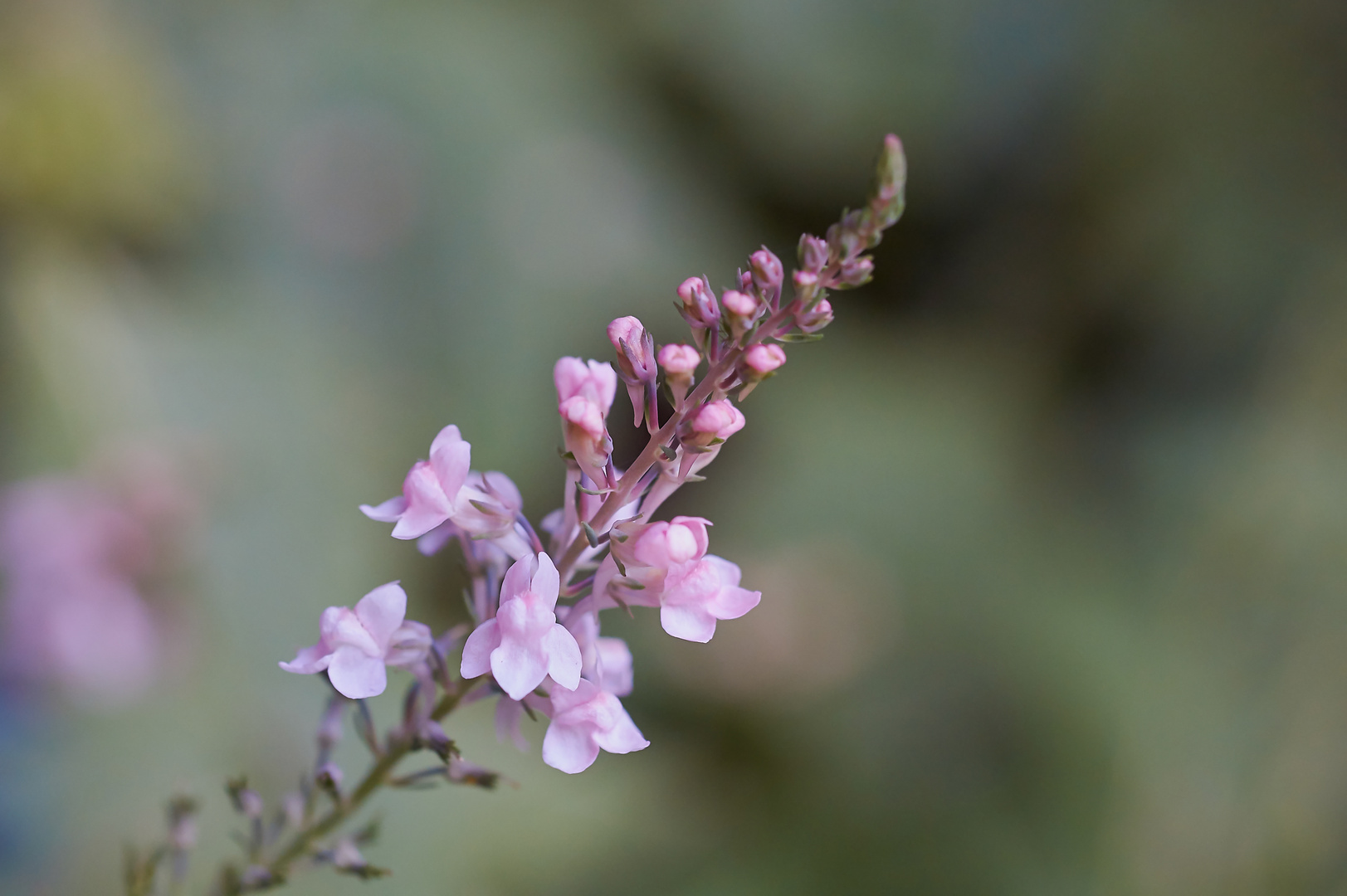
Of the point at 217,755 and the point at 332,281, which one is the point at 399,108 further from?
the point at 217,755

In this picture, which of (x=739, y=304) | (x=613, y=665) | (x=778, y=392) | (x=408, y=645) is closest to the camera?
(x=739, y=304)

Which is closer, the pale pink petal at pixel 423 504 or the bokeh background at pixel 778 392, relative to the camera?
the pale pink petal at pixel 423 504

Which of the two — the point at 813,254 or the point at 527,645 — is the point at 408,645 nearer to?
the point at 527,645

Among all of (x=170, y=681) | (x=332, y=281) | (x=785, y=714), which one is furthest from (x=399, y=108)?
(x=785, y=714)

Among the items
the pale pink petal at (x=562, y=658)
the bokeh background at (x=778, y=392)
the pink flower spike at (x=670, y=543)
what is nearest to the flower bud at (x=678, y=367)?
the pink flower spike at (x=670, y=543)

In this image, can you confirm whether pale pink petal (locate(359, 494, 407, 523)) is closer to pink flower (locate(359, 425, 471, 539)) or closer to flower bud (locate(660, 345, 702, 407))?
pink flower (locate(359, 425, 471, 539))

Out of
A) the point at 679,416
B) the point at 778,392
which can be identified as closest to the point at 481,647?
the point at 679,416

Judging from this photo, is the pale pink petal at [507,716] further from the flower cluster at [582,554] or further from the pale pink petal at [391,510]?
the pale pink petal at [391,510]
